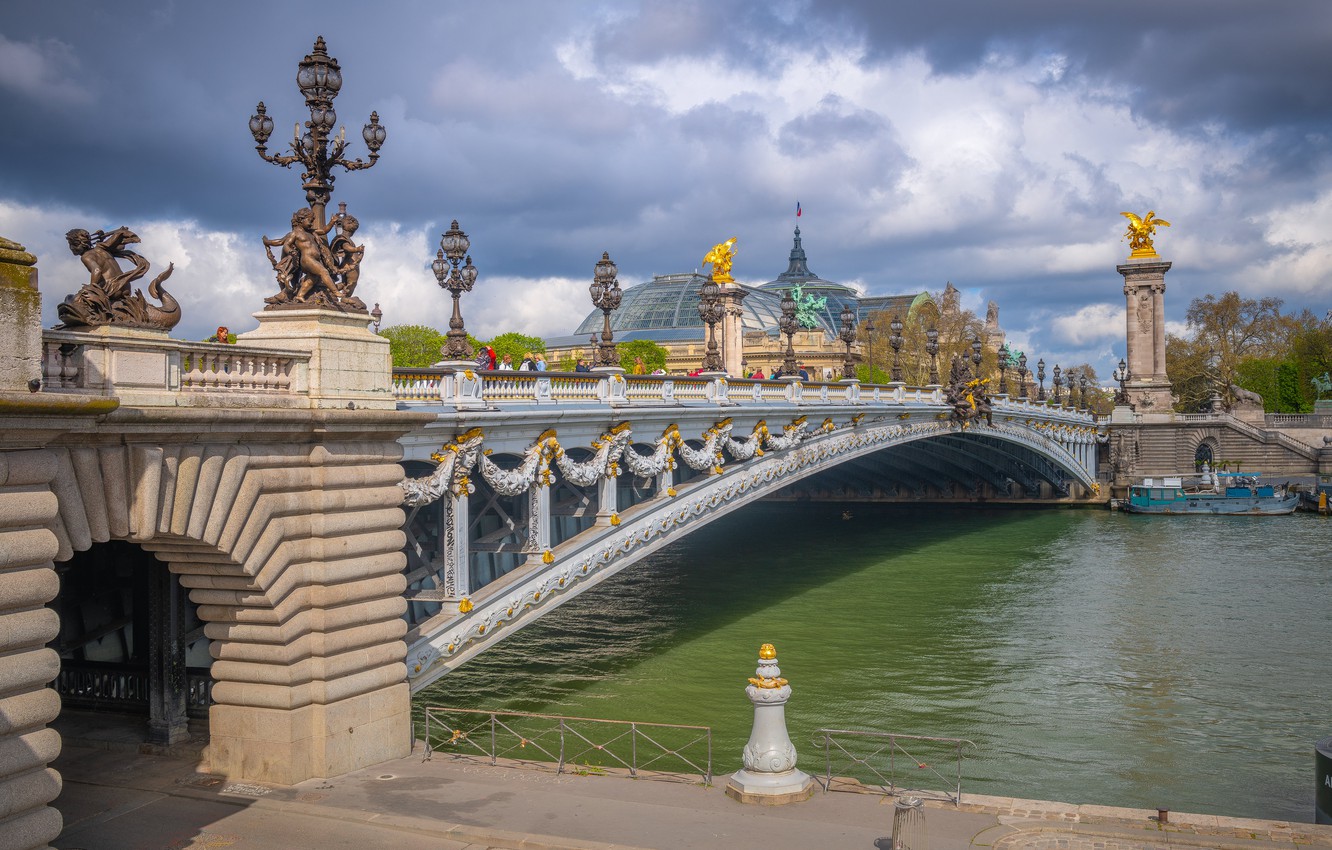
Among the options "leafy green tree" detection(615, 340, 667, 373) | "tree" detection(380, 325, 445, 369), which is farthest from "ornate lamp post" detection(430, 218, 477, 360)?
"leafy green tree" detection(615, 340, 667, 373)

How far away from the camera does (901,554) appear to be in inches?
1971

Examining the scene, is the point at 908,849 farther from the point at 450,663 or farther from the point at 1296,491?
the point at 1296,491

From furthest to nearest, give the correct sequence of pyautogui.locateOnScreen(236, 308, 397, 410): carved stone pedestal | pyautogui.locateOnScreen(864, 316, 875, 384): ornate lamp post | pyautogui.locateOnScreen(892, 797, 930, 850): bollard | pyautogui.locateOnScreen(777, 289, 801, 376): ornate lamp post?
pyautogui.locateOnScreen(864, 316, 875, 384): ornate lamp post, pyautogui.locateOnScreen(777, 289, 801, 376): ornate lamp post, pyautogui.locateOnScreen(236, 308, 397, 410): carved stone pedestal, pyautogui.locateOnScreen(892, 797, 930, 850): bollard

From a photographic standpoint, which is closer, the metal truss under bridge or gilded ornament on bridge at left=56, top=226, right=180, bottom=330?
gilded ornament on bridge at left=56, top=226, right=180, bottom=330

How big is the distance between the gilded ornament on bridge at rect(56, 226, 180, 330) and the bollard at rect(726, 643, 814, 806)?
783 cm

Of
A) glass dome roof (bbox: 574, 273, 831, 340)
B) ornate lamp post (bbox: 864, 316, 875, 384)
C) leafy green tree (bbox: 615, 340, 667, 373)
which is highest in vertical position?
glass dome roof (bbox: 574, 273, 831, 340)

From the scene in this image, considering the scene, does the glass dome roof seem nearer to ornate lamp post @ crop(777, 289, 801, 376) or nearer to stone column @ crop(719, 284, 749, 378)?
stone column @ crop(719, 284, 749, 378)

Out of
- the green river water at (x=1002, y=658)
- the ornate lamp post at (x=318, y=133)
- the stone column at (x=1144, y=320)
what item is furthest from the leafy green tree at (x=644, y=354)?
the ornate lamp post at (x=318, y=133)

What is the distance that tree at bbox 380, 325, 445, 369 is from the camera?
67938 mm

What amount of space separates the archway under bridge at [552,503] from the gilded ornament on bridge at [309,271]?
9.88 feet

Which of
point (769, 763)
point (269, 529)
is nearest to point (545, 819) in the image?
point (769, 763)

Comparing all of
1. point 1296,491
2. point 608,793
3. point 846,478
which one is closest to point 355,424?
point 608,793

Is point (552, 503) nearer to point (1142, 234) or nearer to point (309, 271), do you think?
point (309, 271)

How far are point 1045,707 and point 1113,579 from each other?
1926 centimetres
